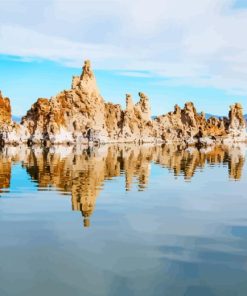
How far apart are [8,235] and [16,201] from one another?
8.80 metres

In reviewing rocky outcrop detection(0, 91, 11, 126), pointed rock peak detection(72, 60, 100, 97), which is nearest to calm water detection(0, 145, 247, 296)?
rocky outcrop detection(0, 91, 11, 126)

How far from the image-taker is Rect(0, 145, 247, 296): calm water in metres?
12.8

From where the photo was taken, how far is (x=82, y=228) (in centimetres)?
1956

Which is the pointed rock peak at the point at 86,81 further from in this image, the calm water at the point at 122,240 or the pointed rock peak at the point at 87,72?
the calm water at the point at 122,240

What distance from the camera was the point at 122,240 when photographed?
17.8m

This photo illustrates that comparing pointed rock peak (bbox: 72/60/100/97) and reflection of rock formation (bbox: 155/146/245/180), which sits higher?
pointed rock peak (bbox: 72/60/100/97)

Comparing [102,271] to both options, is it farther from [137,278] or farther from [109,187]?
[109,187]

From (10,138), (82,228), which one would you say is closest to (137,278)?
(82,228)

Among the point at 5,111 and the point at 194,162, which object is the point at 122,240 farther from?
the point at 5,111

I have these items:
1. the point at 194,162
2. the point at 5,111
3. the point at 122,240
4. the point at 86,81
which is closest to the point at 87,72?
the point at 86,81

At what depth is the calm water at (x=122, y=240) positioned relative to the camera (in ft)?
42.1

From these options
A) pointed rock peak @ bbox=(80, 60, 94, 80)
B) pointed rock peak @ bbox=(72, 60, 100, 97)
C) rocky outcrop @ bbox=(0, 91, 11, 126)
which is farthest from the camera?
pointed rock peak @ bbox=(80, 60, 94, 80)

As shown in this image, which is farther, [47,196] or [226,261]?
[47,196]

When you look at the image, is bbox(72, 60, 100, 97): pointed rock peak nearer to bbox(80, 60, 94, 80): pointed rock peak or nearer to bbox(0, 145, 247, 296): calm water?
bbox(80, 60, 94, 80): pointed rock peak
